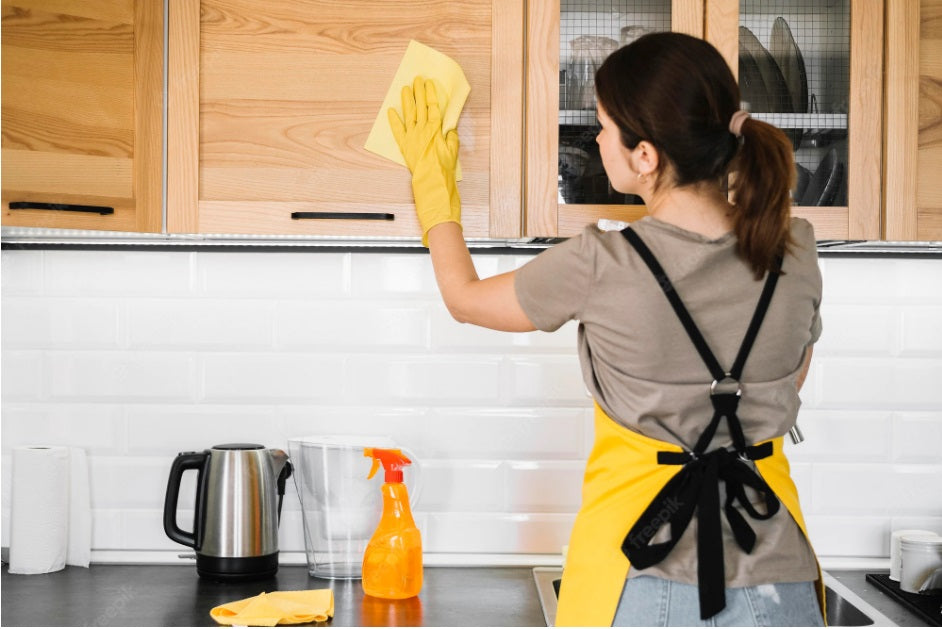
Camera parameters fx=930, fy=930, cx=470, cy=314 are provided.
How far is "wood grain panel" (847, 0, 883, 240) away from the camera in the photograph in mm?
1639

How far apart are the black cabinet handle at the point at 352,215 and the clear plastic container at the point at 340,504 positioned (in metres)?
0.45

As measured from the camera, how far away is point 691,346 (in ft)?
3.95

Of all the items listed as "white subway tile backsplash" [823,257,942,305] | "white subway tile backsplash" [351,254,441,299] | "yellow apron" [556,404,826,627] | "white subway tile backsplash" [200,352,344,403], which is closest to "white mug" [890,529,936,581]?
"white subway tile backsplash" [823,257,942,305]

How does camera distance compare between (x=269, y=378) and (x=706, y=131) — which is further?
(x=269, y=378)

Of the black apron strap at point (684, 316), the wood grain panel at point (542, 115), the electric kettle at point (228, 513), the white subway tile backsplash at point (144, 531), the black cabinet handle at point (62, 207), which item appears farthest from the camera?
the white subway tile backsplash at point (144, 531)

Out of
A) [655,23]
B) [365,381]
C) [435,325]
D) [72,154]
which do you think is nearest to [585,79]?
[655,23]

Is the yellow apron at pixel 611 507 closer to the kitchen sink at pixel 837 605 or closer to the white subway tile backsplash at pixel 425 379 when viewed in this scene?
the kitchen sink at pixel 837 605

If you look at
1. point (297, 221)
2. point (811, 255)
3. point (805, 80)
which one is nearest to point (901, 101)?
point (805, 80)

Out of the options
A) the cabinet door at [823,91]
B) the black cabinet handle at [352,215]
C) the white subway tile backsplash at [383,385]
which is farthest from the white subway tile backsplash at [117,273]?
the cabinet door at [823,91]

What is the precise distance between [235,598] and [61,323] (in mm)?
718

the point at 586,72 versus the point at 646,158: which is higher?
the point at 586,72

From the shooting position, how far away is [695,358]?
1206 millimetres

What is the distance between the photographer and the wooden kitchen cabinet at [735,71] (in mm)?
1631

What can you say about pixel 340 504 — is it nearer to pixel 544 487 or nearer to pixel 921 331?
pixel 544 487
